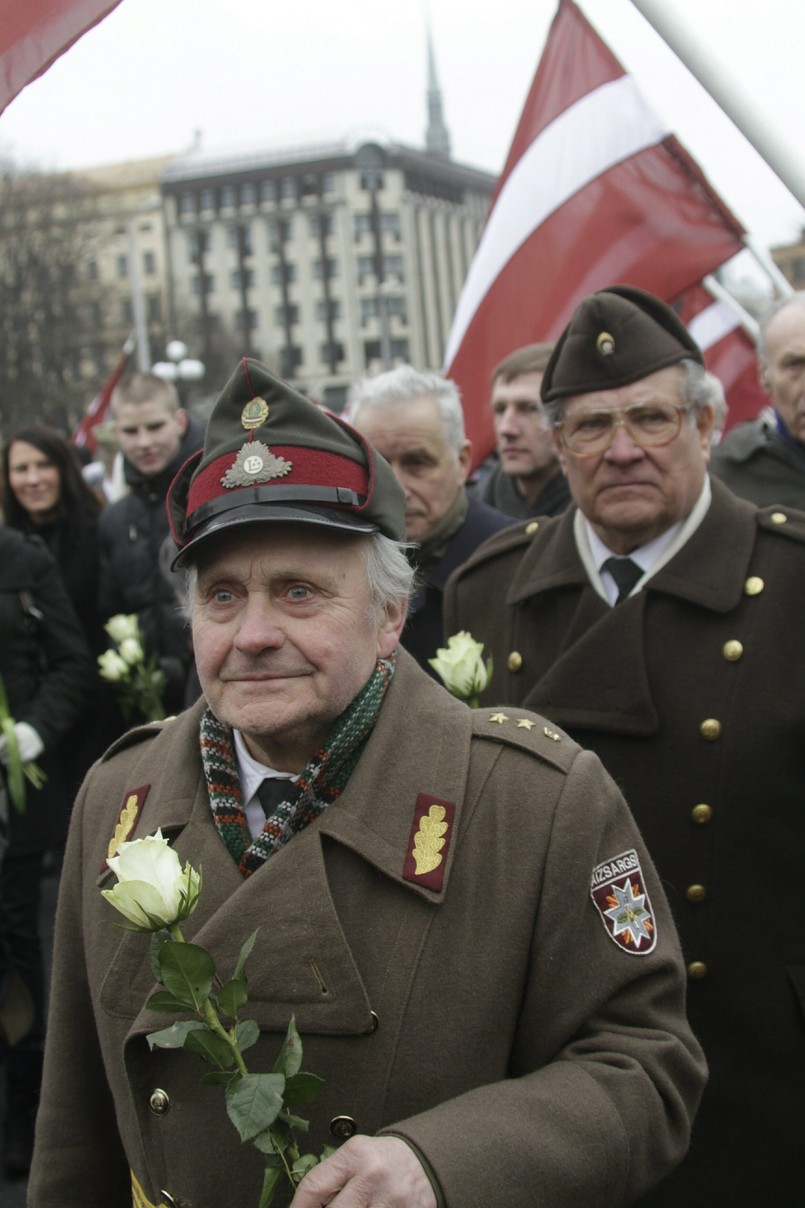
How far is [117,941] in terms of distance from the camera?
2326 millimetres

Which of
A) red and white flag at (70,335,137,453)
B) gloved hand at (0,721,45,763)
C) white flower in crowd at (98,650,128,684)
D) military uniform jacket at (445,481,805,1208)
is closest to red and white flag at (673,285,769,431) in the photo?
white flower in crowd at (98,650,128,684)

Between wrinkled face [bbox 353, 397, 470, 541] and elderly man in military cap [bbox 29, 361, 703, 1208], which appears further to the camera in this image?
wrinkled face [bbox 353, 397, 470, 541]

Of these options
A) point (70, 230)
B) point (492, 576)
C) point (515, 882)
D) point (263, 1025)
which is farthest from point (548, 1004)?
point (70, 230)

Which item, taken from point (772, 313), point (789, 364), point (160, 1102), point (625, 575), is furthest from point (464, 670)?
point (772, 313)

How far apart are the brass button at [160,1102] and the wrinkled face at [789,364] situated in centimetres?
313

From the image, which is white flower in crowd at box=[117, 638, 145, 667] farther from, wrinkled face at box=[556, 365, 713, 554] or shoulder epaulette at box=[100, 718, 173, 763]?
shoulder epaulette at box=[100, 718, 173, 763]

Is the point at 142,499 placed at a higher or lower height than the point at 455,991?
higher

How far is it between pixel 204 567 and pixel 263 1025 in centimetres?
68

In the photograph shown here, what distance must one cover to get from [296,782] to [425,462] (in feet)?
7.47

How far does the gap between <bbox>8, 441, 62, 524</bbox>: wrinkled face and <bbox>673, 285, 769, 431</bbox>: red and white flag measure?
12.1 feet

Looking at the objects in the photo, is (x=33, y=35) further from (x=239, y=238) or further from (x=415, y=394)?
(x=239, y=238)

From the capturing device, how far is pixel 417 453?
4.39 meters

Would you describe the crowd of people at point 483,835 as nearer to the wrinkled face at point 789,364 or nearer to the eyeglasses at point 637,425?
the eyeglasses at point 637,425

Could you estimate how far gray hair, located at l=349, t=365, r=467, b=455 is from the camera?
175 inches
